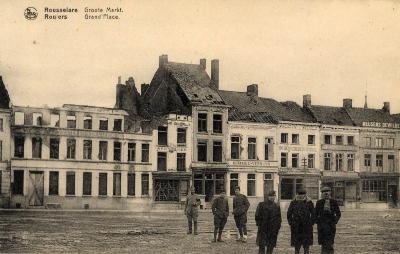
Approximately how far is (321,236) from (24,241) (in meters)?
8.51

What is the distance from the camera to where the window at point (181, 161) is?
4531 centimetres

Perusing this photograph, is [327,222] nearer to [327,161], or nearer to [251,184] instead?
[251,184]

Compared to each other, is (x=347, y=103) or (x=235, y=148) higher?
(x=347, y=103)

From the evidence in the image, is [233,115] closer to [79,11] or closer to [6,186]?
[6,186]

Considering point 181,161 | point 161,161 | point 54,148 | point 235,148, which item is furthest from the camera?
point 235,148

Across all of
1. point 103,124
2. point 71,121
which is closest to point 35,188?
point 71,121

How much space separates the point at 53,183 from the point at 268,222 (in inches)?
1116

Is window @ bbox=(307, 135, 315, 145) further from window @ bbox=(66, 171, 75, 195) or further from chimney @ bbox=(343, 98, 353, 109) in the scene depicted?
window @ bbox=(66, 171, 75, 195)

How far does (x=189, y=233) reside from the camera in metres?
21.8

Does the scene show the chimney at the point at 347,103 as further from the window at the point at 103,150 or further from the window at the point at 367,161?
the window at the point at 103,150

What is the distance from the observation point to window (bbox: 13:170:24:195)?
39.6 meters

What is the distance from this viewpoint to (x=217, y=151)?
47.1m

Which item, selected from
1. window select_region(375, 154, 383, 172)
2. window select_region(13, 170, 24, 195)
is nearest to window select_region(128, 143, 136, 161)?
window select_region(13, 170, 24, 195)

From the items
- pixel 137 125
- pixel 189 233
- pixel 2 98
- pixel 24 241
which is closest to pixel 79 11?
pixel 24 241
